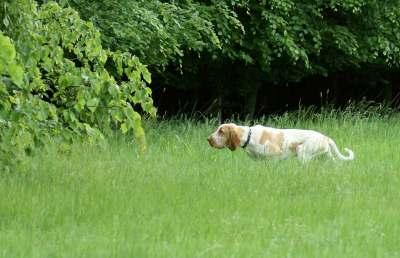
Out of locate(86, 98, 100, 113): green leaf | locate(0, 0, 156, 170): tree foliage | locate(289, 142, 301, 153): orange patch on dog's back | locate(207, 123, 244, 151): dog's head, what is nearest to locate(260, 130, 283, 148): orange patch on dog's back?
locate(289, 142, 301, 153): orange patch on dog's back

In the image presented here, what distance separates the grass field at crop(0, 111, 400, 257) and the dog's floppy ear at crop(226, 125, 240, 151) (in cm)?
22

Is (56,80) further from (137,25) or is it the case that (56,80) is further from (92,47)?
(137,25)

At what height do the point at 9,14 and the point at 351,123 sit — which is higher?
the point at 9,14

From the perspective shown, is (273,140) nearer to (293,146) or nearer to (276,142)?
(276,142)

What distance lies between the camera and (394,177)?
34.0 ft

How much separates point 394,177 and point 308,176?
1.12 meters

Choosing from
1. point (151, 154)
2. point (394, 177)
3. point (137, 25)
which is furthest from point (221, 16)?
point (394, 177)

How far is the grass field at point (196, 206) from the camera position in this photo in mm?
6914

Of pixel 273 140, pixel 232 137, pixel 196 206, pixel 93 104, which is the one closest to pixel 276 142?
pixel 273 140

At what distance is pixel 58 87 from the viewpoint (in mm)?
9805

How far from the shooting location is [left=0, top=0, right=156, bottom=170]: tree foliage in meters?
8.84

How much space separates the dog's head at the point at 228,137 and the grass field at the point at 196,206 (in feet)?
0.72

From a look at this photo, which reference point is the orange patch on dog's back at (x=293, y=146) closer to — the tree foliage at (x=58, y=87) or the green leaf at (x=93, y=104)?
the tree foliage at (x=58, y=87)

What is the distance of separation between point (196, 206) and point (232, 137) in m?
3.15
